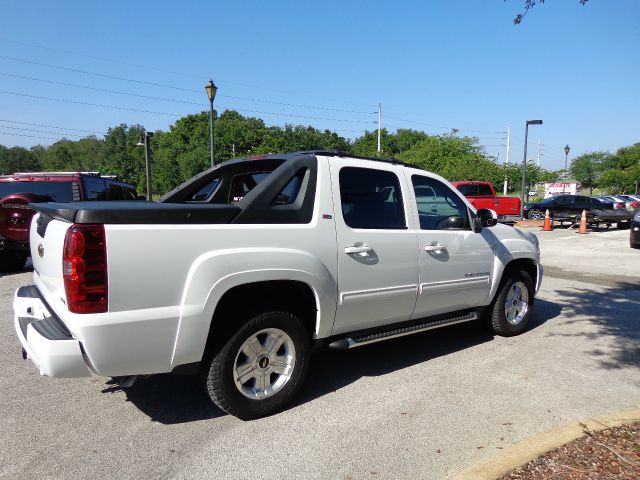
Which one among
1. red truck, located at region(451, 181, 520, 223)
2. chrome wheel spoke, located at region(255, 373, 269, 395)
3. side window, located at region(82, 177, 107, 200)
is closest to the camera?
chrome wheel spoke, located at region(255, 373, 269, 395)

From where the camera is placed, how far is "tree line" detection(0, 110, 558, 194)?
163 ft

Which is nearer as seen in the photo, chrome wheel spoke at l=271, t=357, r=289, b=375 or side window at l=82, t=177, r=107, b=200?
chrome wheel spoke at l=271, t=357, r=289, b=375

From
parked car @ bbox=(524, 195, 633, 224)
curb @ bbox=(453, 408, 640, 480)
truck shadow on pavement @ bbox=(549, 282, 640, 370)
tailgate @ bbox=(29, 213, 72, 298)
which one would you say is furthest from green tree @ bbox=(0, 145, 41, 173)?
curb @ bbox=(453, 408, 640, 480)

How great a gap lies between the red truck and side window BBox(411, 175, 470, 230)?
61.1 feet

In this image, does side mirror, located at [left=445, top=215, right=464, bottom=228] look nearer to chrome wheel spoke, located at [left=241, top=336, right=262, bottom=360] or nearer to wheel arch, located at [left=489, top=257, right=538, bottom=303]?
wheel arch, located at [left=489, top=257, right=538, bottom=303]

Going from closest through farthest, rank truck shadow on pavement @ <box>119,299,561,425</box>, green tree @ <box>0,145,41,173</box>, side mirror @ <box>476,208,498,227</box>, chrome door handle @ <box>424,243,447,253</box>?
1. truck shadow on pavement @ <box>119,299,561,425</box>
2. chrome door handle @ <box>424,243,447,253</box>
3. side mirror @ <box>476,208,498,227</box>
4. green tree @ <box>0,145,41,173</box>

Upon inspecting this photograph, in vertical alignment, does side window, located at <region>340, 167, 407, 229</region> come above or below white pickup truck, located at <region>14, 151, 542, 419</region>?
above

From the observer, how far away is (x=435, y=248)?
4230 mm

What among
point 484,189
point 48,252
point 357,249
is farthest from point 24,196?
point 484,189

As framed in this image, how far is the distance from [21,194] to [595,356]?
30.1 ft

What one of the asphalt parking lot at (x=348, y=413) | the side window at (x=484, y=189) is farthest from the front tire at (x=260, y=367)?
the side window at (x=484, y=189)

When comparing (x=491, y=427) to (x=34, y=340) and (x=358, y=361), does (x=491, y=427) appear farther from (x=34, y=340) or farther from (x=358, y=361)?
(x=34, y=340)

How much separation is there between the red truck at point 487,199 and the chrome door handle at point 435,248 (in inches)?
754

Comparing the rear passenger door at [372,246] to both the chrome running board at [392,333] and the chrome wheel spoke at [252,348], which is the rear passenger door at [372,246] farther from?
the chrome wheel spoke at [252,348]
